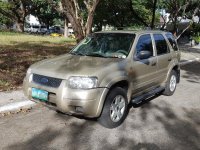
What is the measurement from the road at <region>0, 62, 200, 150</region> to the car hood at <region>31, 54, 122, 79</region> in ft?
3.29

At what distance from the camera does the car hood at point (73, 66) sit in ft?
15.8

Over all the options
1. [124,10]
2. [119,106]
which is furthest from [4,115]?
[124,10]

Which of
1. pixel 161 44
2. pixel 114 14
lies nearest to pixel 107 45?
pixel 161 44

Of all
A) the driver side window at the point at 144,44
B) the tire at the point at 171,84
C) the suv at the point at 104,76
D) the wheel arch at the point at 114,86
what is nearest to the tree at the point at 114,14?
the tire at the point at 171,84

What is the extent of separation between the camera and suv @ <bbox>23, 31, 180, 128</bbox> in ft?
15.5

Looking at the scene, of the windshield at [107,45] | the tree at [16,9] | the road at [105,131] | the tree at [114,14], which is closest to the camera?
the road at [105,131]

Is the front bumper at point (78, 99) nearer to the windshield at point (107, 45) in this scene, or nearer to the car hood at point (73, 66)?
the car hood at point (73, 66)

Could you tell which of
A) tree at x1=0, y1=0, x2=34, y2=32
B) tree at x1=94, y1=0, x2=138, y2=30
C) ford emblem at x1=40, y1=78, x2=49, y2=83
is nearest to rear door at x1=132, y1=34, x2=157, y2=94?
ford emblem at x1=40, y1=78, x2=49, y2=83

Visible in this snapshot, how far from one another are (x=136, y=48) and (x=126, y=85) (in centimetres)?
89

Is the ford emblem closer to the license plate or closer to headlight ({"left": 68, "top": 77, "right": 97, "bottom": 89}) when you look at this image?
the license plate

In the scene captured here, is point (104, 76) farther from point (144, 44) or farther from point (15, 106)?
point (15, 106)

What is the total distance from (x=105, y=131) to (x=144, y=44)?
7.40ft

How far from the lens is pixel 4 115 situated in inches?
227

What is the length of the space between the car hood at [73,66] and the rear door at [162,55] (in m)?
1.65
